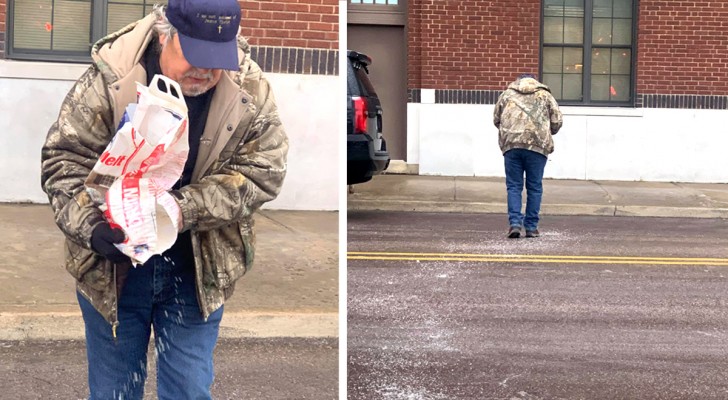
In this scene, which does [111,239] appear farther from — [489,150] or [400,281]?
[489,150]

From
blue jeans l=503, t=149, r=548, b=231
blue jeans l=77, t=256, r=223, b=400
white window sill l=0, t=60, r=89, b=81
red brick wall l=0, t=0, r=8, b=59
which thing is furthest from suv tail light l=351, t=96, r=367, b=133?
blue jeans l=77, t=256, r=223, b=400

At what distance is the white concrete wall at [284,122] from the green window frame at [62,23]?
25 centimetres

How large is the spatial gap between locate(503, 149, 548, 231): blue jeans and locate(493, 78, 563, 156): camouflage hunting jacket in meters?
0.12

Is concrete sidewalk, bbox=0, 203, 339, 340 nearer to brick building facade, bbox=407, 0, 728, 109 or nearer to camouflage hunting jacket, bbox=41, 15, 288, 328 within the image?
camouflage hunting jacket, bbox=41, 15, 288, 328

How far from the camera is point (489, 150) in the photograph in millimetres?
16234

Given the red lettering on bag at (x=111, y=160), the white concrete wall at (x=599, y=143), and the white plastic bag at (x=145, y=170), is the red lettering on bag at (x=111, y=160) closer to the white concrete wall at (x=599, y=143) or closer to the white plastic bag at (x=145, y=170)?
the white plastic bag at (x=145, y=170)

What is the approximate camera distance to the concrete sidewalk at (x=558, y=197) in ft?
43.6

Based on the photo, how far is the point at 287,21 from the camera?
10.9 metres

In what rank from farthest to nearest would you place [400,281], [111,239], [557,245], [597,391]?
[557,245] → [400,281] → [597,391] → [111,239]

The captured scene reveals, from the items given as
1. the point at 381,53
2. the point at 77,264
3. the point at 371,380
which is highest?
the point at 381,53

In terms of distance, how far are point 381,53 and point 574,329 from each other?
35.1ft

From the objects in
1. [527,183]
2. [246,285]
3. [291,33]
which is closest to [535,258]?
[527,183]

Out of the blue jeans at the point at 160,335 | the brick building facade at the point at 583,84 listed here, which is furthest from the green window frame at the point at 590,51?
the blue jeans at the point at 160,335

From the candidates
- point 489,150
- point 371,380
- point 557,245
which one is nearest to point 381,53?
point 489,150
